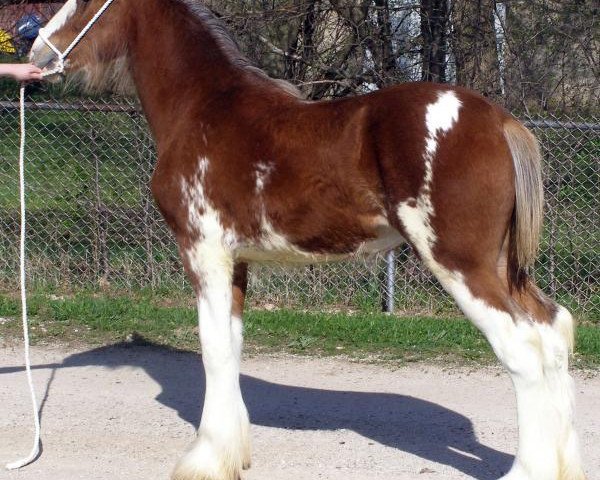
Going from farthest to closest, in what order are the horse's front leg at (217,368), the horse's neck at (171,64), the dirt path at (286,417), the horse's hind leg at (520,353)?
the horse's neck at (171,64), the dirt path at (286,417), the horse's front leg at (217,368), the horse's hind leg at (520,353)

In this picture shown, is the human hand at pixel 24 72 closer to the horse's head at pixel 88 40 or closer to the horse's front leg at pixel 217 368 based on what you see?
the horse's head at pixel 88 40

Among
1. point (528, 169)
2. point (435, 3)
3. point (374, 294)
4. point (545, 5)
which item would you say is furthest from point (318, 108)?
point (545, 5)

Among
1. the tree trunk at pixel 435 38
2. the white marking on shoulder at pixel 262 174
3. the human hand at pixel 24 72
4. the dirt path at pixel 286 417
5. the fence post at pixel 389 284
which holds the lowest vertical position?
the dirt path at pixel 286 417

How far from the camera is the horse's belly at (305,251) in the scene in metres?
4.54

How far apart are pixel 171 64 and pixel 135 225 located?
155 inches

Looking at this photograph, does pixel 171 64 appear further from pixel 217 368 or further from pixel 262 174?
pixel 217 368

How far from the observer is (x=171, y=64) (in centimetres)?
511

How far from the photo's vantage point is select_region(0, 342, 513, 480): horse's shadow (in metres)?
5.04

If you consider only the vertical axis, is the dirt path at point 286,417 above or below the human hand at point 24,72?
below

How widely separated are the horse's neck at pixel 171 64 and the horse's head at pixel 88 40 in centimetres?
9

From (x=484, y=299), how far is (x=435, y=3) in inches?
207

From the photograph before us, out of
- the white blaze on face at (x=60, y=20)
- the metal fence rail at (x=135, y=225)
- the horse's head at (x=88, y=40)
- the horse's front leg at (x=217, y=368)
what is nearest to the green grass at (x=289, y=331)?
the metal fence rail at (x=135, y=225)

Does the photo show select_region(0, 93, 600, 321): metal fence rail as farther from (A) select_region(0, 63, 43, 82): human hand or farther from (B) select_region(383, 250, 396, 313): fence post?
(A) select_region(0, 63, 43, 82): human hand

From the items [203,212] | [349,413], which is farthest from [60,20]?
[349,413]
